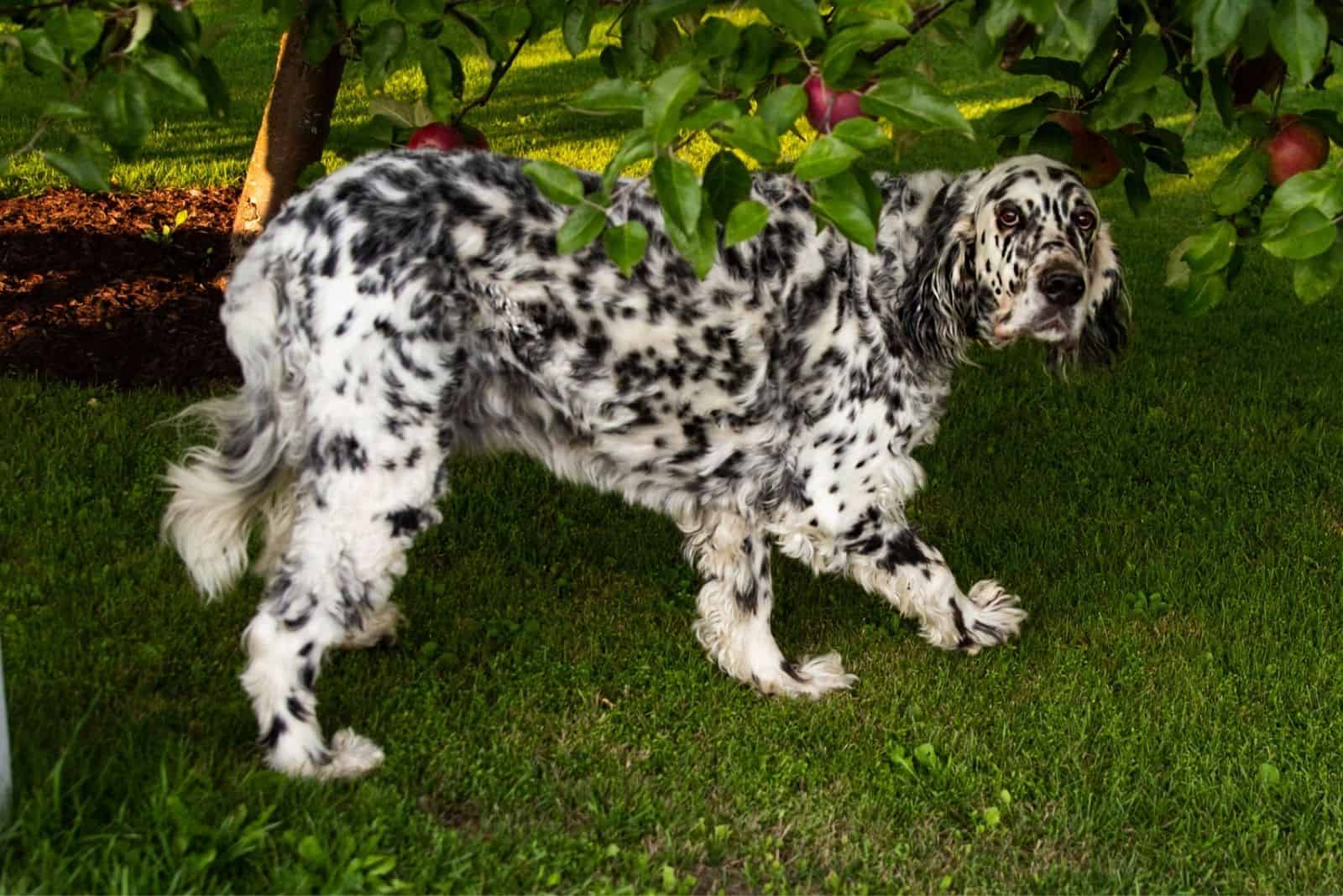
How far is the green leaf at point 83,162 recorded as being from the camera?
258 cm

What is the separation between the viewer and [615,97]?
7.89 ft

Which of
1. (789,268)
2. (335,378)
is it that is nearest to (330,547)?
(335,378)

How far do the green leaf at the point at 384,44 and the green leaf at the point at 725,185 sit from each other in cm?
127

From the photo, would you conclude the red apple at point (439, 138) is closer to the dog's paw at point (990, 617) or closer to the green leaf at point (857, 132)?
the green leaf at point (857, 132)

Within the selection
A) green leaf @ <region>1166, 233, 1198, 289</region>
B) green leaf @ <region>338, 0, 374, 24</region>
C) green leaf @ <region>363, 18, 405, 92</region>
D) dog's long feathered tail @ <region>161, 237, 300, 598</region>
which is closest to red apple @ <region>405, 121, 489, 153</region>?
green leaf @ <region>363, 18, 405, 92</region>

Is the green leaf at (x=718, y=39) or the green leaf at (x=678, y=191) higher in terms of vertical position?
the green leaf at (x=718, y=39)

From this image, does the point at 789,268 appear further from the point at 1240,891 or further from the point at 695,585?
the point at 1240,891

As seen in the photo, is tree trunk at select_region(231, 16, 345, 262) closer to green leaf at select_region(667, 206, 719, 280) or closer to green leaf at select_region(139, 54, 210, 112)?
green leaf at select_region(139, 54, 210, 112)

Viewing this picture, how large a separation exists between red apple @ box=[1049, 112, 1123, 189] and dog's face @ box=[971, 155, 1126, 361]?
0.22 feet

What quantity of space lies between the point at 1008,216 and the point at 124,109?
83.4 inches

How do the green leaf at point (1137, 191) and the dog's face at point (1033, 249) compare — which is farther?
the green leaf at point (1137, 191)

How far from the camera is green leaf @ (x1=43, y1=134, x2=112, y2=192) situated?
2.58 metres

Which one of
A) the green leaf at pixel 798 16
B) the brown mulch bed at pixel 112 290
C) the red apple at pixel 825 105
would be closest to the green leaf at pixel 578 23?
the red apple at pixel 825 105

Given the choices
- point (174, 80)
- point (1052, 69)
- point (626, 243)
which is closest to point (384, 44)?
point (174, 80)
